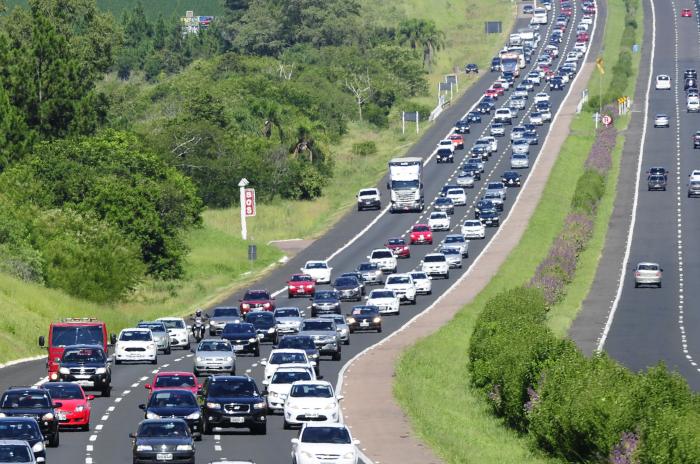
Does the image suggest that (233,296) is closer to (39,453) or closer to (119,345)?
(119,345)

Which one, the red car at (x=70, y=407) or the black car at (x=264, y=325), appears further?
the black car at (x=264, y=325)

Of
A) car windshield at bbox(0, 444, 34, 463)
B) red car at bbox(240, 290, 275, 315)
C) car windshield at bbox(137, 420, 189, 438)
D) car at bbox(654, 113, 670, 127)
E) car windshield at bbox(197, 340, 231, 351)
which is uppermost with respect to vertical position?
car windshield at bbox(0, 444, 34, 463)

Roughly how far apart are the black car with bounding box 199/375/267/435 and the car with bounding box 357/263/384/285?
4693 cm

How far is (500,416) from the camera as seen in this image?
5478cm

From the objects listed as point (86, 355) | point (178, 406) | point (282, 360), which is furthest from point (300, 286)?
point (178, 406)

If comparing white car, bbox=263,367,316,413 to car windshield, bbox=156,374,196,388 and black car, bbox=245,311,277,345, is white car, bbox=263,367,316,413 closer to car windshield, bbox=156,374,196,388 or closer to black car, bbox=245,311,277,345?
car windshield, bbox=156,374,196,388

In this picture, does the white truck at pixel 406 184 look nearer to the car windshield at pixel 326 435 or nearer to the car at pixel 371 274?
the car at pixel 371 274

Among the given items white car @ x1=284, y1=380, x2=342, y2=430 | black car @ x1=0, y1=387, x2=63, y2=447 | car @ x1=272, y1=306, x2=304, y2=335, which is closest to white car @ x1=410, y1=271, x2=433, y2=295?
car @ x1=272, y1=306, x2=304, y2=335

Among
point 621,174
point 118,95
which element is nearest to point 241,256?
point 621,174

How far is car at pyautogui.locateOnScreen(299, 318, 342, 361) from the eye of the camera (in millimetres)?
64500

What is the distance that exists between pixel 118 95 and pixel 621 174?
49.8 metres

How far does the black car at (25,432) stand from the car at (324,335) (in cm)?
2597

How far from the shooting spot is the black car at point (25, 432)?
125ft

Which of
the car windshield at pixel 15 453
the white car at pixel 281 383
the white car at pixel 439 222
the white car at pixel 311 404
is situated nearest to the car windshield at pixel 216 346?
the white car at pixel 281 383
